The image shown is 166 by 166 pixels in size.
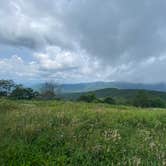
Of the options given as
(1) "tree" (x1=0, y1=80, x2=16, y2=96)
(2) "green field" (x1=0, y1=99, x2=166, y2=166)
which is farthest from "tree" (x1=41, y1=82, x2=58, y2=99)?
(2) "green field" (x1=0, y1=99, x2=166, y2=166)

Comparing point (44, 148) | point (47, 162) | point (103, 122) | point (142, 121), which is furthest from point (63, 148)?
point (142, 121)

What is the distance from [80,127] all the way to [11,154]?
2898mm

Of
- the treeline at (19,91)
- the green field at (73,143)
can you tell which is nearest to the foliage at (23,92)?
the treeline at (19,91)

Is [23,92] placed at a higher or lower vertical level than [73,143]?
higher

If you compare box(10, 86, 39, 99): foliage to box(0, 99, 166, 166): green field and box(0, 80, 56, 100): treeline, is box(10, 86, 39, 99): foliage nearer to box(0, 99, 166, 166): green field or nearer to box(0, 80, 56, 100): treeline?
box(0, 80, 56, 100): treeline

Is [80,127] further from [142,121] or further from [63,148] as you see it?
[142,121]

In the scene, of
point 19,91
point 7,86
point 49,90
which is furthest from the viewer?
point 49,90

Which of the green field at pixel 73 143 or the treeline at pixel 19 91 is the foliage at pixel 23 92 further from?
the green field at pixel 73 143

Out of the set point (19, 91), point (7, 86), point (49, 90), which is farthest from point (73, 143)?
point (49, 90)

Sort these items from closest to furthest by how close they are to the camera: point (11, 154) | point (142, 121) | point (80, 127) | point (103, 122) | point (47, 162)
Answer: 1. point (47, 162)
2. point (11, 154)
3. point (80, 127)
4. point (103, 122)
5. point (142, 121)

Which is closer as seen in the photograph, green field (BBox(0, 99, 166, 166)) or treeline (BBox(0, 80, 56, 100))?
green field (BBox(0, 99, 166, 166))

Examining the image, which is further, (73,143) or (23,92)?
(23,92)

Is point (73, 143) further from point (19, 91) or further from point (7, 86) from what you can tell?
point (7, 86)

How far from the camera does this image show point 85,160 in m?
6.32
